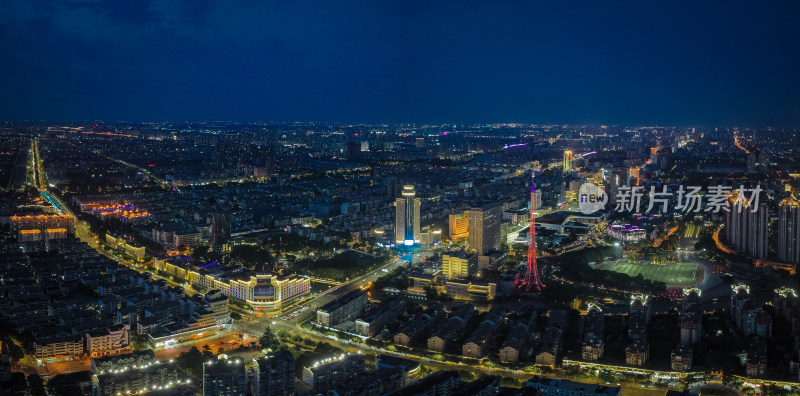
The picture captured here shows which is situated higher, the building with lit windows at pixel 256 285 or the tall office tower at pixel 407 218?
the tall office tower at pixel 407 218

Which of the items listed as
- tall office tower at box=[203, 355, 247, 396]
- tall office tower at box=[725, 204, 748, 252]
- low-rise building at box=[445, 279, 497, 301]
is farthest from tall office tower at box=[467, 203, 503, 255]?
tall office tower at box=[203, 355, 247, 396]

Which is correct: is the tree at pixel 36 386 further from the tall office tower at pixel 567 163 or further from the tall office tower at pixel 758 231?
the tall office tower at pixel 567 163

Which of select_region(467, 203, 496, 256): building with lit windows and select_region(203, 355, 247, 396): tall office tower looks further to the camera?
select_region(467, 203, 496, 256): building with lit windows

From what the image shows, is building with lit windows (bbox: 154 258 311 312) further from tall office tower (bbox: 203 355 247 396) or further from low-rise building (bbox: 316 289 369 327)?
tall office tower (bbox: 203 355 247 396)

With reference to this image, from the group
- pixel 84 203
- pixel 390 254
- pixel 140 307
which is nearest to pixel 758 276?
pixel 390 254

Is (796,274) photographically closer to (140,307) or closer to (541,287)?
(541,287)

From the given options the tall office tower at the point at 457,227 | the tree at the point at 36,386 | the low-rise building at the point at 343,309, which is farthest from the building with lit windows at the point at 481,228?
the tree at the point at 36,386
